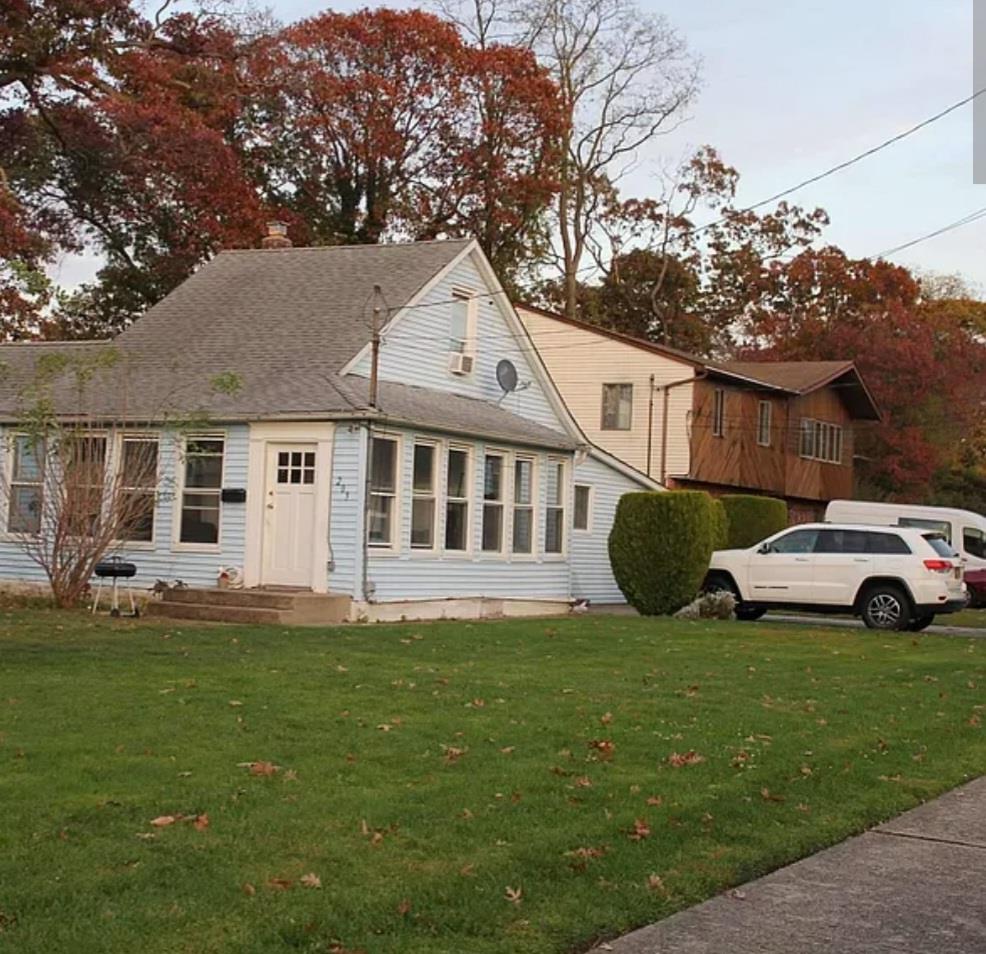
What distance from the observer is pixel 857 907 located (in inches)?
240

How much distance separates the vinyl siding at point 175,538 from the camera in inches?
867

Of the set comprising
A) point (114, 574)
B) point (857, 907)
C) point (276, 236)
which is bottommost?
point (857, 907)

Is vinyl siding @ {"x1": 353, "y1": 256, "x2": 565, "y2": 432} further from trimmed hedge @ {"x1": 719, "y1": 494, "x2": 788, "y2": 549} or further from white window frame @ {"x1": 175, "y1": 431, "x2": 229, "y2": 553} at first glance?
trimmed hedge @ {"x1": 719, "y1": 494, "x2": 788, "y2": 549}

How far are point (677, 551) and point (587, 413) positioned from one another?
615 inches

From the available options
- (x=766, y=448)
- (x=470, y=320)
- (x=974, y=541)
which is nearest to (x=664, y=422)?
(x=766, y=448)

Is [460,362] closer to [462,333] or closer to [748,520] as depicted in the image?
[462,333]

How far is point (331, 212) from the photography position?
4366 centimetres

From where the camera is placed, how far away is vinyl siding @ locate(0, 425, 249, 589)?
72.3 feet

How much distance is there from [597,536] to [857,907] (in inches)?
941

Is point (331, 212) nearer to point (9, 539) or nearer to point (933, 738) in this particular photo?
point (9, 539)

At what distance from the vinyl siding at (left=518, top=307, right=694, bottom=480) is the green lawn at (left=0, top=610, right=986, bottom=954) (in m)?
23.4

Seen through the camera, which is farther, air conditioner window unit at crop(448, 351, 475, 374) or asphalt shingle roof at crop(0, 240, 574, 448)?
air conditioner window unit at crop(448, 351, 475, 374)

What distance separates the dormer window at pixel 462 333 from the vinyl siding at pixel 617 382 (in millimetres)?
12945

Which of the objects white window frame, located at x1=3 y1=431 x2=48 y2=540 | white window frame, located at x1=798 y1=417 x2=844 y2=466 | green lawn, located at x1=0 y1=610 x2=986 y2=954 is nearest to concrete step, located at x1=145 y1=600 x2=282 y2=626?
white window frame, located at x1=3 y1=431 x2=48 y2=540
